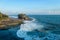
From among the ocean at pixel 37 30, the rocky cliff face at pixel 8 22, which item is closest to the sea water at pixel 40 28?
the ocean at pixel 37 30

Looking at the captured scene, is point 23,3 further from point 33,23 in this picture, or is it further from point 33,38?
point 33,38

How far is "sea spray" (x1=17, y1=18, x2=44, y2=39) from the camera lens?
2900 mm

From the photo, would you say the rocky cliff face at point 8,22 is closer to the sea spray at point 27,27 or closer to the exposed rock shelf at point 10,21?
the exposed rock shelf at point 10,21

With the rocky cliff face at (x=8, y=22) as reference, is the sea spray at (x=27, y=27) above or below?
below

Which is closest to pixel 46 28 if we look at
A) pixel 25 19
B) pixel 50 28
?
pixel 50 28

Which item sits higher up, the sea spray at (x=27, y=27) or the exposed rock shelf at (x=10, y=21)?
the exposed rock shelf at (x=10, y=21)

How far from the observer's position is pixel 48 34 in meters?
2.82

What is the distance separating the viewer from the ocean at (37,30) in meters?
2.82

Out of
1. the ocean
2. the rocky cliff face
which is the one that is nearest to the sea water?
the ocean

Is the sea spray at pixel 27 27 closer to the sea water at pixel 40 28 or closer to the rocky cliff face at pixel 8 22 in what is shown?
the sea water at pixel 40 28

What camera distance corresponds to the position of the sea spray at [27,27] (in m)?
2.90

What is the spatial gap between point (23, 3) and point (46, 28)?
76 centimetres

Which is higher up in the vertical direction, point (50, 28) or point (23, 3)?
point (23, 3)

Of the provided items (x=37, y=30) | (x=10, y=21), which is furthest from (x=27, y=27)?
(x=10, y=21)
